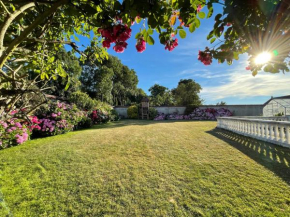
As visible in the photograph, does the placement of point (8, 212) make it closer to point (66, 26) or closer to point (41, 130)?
point (66, 26)

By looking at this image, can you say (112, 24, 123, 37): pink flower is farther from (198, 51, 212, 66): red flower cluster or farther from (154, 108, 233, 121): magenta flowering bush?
(154, 108, 233, 121): magenta flowering bush

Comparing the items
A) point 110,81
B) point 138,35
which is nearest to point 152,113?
point 110,81

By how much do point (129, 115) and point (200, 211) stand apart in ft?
46.0

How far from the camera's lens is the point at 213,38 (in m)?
1.62

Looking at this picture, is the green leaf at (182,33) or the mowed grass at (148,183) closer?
the green leaf at (182,33)

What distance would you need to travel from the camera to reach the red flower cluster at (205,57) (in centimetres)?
166

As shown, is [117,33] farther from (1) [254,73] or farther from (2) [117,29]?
(1) [254,73]

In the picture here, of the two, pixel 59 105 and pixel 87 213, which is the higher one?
pixel 59 105

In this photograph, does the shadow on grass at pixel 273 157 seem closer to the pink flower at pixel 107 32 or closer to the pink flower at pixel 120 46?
the pink flower at pixel 120 46

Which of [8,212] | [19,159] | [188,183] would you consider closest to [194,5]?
[188,183]

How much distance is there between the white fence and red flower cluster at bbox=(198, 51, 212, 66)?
3.69m

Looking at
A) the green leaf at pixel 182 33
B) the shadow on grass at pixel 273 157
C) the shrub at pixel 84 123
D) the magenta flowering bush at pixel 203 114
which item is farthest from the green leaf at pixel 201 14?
the magenta flowering bush at pixel 203 114

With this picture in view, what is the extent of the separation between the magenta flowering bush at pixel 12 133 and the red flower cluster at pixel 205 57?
5793mm

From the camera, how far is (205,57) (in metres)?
1.67
